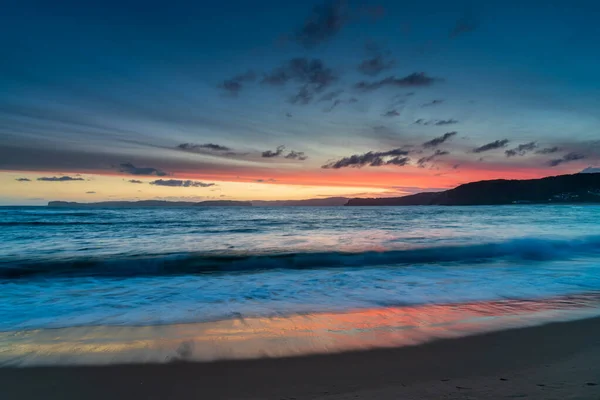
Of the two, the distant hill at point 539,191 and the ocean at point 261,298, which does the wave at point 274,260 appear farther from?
the distant hill at point 539,191

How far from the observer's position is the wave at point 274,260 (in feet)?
37.0

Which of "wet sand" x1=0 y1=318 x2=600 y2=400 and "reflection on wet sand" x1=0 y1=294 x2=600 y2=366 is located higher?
"wet sand" x1=0 y1=318 x2=600 y2=400

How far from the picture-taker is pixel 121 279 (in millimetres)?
9992

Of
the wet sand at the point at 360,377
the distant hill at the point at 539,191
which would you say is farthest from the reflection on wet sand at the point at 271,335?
the distant hill at the point at 539,191

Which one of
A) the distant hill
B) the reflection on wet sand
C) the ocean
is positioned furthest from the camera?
the distant hill

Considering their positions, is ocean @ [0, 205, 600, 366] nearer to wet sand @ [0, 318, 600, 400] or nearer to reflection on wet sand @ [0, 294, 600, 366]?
reflection on wet sand @ [0, 294, 600, 366]

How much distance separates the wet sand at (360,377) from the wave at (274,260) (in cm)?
803

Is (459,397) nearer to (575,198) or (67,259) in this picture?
(67,259)

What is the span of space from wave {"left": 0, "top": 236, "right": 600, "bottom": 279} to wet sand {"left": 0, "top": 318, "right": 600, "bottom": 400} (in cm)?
803

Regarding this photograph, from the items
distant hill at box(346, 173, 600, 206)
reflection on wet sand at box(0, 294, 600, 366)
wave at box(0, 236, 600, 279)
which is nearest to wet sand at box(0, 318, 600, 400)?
reflection on wet sand at box(0, 294, 600, 366)

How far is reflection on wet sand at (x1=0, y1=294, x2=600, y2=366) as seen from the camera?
3993 mm

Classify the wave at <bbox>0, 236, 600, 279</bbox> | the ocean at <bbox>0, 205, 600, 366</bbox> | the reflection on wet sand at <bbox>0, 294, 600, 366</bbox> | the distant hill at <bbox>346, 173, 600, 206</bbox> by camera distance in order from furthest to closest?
the distant hill at <bbox>346, 173, 600, 206</bbox>
the wave at <bbox>0, 236, 600, 279</bbox>
the ocean at <bbox>0, 205, 600, 366</bbox>
the reflection on wet sand at <bbox>0, 294, 600, 366</bbox>

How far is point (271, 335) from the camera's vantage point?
465 centimetres

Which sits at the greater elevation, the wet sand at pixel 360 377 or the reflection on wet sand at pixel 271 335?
the wet sand at pixel 360 377
